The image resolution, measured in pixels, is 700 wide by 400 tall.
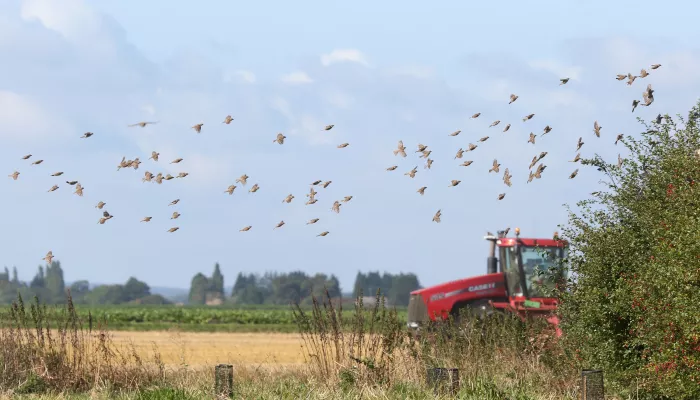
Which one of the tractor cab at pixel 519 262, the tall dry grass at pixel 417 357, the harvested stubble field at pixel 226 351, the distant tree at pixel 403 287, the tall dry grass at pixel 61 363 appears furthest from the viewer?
the distant tree at pixel 403 287

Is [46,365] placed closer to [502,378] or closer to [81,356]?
[81,356]

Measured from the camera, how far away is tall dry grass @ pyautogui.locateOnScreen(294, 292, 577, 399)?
46.4ft

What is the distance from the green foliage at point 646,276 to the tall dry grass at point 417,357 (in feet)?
2.47

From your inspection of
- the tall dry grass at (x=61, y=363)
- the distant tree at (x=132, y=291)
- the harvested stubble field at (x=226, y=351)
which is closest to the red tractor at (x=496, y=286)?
the harvested stubble field at (x=226, y=351)

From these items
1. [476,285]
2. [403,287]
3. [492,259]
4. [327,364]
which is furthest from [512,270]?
[403,287]

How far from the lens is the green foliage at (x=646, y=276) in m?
12.7

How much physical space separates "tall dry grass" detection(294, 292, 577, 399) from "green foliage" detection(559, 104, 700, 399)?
2.47 ft

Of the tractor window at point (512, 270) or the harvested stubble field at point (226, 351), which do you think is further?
the tractor window at point (512, 270)

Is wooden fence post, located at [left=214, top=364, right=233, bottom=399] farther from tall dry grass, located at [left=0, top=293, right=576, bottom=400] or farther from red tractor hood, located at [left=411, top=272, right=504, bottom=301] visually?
red tractor hood, located at [left=411, top=272, right=504, bottom=301]

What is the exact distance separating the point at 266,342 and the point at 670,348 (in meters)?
28.3

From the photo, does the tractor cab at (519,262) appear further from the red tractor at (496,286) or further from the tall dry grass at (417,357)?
the tall dry grass at (417,357)

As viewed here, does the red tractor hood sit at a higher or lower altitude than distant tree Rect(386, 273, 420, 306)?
lower

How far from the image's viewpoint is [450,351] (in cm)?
1609

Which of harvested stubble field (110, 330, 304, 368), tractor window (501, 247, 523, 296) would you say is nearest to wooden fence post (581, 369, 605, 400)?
harvested stubble field (110, 330, 304, 368)
